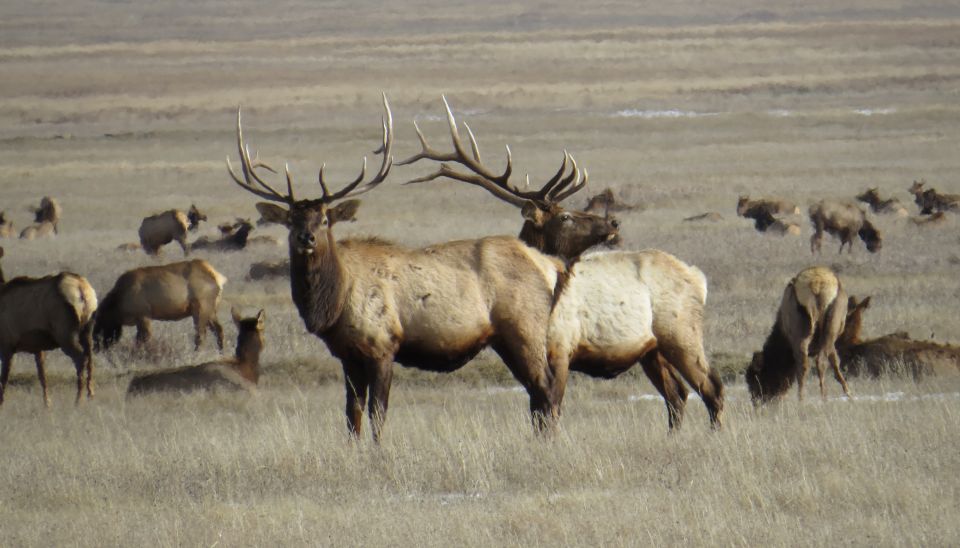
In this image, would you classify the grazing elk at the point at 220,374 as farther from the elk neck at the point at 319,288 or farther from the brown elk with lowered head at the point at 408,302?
the elk neck at the point at 319,288

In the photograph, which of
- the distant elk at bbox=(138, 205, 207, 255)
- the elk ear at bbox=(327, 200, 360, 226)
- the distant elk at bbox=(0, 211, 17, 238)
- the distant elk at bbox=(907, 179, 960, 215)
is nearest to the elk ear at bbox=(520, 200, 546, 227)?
the elk ear at bbox=(327, 200, 360, 226)

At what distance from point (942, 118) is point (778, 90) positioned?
15001 millimetres

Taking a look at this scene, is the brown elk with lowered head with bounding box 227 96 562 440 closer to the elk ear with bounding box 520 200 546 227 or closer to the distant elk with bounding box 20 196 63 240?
the elk ear with bounding box 520 200 546 227

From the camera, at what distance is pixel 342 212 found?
9.97 meters

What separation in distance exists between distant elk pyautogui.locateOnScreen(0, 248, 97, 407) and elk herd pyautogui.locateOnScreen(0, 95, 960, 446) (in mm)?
12

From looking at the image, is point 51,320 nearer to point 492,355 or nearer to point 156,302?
point 156,302

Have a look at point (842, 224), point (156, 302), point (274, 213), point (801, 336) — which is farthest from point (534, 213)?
point (842, 224)

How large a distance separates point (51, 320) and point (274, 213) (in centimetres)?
355

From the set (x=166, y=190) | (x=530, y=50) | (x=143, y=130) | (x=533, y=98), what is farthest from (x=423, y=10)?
(x=166, y=190)

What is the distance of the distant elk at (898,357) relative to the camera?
483 inches

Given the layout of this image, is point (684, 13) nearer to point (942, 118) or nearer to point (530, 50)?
point (530, 50)

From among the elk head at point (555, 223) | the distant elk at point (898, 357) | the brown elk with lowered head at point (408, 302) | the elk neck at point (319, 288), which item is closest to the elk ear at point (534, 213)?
the elk head at point (555, 223)

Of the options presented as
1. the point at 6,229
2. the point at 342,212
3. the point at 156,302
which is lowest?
the point at 6,229

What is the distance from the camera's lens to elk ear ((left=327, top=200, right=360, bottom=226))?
9.81 meters
